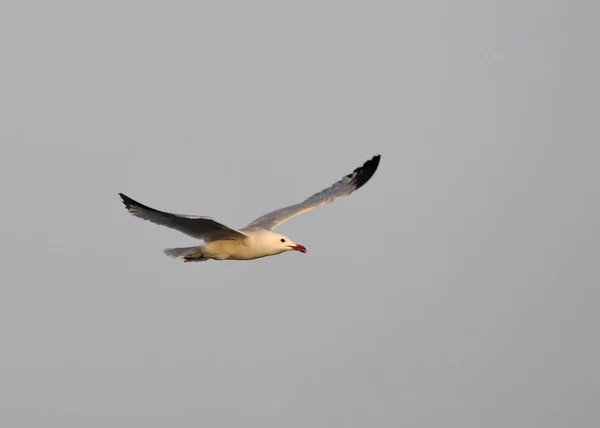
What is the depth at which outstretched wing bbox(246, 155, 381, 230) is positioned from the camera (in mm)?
24234

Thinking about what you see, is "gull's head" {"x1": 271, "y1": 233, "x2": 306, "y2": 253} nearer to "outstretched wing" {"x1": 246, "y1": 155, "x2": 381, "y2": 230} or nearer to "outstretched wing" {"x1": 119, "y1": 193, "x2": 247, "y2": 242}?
"outstretched wing" {"x1": 119, "y1": 193, "x2": 247, "y2": 242}

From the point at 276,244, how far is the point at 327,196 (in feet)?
15.1

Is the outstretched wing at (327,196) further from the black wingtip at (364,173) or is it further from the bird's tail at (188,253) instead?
the bird's tail at (188,253)

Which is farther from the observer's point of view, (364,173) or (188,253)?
(364,173)

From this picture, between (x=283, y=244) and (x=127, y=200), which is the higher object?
(x=127, y=200)

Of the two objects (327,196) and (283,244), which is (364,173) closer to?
(327,196)

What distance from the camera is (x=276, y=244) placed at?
70.8 feet

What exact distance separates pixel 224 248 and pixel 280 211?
3447 mm

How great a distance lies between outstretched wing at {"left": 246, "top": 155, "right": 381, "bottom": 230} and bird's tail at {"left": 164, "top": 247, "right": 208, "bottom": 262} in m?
2.08

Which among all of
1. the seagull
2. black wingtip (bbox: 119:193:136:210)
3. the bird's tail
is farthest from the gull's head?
black wingtip (bbox: 119:193:136:210)

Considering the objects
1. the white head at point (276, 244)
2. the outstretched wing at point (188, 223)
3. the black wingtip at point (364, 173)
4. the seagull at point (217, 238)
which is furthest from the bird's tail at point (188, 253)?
the black wingtip at point (364, 173)

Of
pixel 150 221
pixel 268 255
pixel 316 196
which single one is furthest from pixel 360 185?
pixel 150 221

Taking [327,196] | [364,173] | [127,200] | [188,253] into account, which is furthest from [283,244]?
[364,173]

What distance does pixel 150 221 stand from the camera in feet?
67.0
